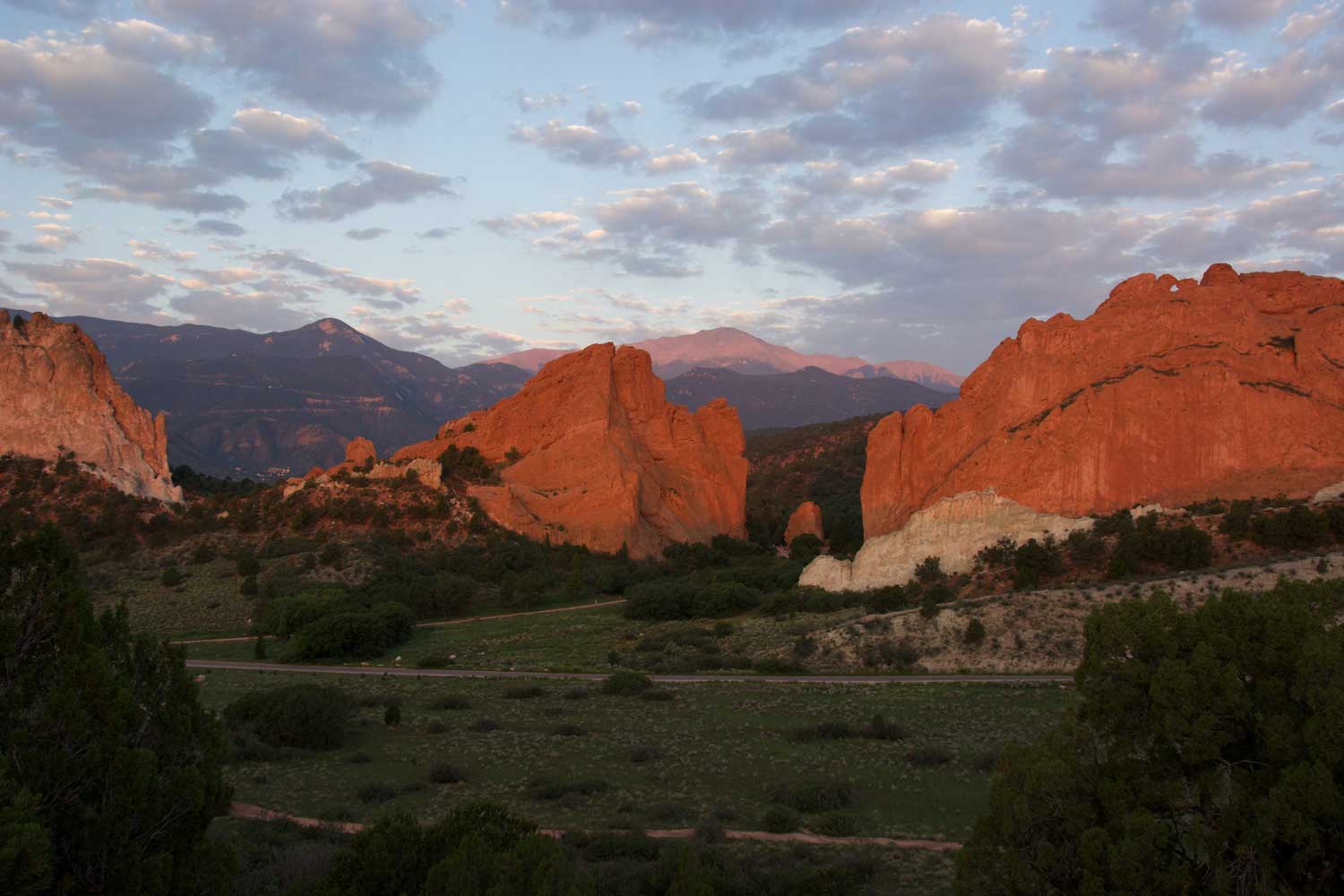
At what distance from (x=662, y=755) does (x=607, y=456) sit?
43.4m

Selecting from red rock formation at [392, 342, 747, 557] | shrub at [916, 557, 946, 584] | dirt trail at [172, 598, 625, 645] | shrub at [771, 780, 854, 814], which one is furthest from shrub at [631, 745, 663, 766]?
red rock formation at [392, 342, 747, 557]

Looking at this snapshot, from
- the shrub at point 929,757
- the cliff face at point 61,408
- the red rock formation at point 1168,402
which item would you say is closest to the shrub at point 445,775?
the shrub at point 929,757

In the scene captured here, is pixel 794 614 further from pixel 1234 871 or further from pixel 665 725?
pixel 1234 871

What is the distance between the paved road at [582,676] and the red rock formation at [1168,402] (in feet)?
51.6

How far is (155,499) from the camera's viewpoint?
53.8 metres

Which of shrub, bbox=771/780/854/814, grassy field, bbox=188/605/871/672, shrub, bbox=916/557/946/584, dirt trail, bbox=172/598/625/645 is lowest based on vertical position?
dirt trail, bbox=172/598/625/645

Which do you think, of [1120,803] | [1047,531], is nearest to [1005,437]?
[1047,531]

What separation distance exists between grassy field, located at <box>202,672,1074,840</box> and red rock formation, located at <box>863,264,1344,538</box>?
1839 cm

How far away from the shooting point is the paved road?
1038 inches

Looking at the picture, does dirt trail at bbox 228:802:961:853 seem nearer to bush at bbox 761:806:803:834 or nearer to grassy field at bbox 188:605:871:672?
bush at bbox 761:806:803:834

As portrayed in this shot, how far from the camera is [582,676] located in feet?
92.4

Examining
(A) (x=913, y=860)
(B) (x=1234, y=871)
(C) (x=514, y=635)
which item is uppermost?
(B) (x=1234, y=871)

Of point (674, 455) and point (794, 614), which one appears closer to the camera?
point (794, 614)

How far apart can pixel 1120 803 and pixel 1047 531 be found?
3442 cm
